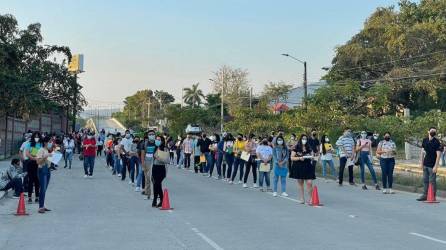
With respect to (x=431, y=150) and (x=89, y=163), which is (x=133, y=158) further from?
(x=431, y=150)

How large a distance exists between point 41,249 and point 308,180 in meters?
7.99

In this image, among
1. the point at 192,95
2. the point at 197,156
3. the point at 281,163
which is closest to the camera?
the point at 281,163

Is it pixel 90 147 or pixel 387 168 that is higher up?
pixel 90 147

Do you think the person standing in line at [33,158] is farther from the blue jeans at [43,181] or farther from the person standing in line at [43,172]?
the blue jeans at [43,181]

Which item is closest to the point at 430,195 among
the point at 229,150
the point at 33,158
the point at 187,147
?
the point at 229,150

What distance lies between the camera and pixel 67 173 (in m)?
27.0

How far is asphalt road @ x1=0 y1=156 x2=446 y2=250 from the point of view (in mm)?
9836

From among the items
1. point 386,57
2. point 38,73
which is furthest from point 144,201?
point 386,57

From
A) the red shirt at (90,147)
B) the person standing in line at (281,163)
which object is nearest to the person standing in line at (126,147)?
the red shirt at (90,147)

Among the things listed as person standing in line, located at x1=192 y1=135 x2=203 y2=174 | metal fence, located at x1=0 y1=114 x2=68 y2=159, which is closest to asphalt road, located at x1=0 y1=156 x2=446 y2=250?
person standing in line, located at x1=192 y1=135 x2=203 y2=174

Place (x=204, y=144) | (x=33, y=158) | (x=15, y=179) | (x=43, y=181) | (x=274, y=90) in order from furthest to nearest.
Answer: (x=274, y=90), (x=204, y=144), (x=15, y=179), (x=33, y=158), (x=43, y=181)

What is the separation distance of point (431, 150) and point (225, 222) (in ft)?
22.3

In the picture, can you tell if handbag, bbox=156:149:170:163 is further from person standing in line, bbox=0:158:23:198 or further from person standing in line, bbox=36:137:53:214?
person standing in line, bbox=0:158:23:198

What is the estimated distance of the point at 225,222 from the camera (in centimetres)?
1213
